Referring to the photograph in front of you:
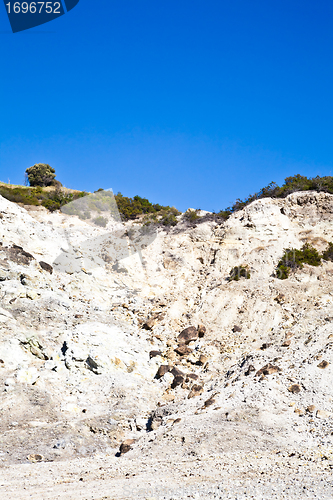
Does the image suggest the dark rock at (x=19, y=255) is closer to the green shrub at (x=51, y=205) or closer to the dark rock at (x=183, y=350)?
the dark rock at (x=183, y=350)

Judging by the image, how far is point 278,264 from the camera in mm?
20359

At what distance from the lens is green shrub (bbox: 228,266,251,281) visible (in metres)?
20.0

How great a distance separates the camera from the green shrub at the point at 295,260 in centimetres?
1964

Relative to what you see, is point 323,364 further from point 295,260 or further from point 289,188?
point 289,188

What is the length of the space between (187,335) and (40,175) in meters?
24.4

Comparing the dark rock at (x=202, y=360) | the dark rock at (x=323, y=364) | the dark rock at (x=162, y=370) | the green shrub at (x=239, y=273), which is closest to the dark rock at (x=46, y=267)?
the dark rock at (x=162, y=370)

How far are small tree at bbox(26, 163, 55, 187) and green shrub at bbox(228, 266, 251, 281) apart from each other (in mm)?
21814

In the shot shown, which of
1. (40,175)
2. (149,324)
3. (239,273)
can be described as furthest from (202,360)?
(40,175)

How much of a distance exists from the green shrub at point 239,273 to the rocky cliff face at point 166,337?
0.43m

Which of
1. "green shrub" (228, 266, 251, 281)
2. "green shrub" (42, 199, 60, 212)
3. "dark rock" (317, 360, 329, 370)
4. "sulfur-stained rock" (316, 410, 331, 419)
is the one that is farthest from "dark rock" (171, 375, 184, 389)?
"green shrub" (42, 199, 60, 212)

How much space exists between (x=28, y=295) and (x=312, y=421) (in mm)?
11781

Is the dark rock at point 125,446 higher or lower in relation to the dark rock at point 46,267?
lower

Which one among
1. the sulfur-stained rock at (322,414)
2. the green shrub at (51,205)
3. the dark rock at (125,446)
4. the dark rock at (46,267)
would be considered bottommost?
the dark rock at (125,446)

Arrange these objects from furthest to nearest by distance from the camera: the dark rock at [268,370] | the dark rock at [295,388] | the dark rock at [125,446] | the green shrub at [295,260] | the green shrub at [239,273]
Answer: the green shrub at [239,273] < the green shrub at [295,260] < the dark rock at [268,370] < the dark rock at [295,388] < the dark rock at [125,446]
